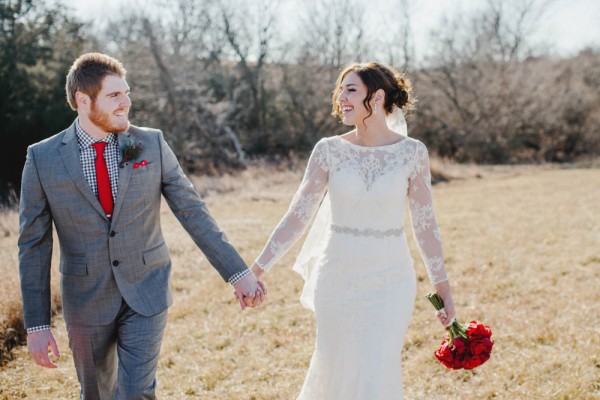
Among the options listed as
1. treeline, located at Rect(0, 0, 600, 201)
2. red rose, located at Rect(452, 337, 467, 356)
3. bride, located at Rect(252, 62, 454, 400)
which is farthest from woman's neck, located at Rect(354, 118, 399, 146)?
treeline, located at Rect(0, 0, 600, 201)

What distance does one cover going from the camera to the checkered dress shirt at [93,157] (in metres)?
2.95

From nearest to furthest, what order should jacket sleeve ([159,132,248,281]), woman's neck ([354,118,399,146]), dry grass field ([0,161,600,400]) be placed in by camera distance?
jacket sleeve ([159,132,248,281])
woman's neck ([354,118,399,146])
dry grass field ([0,161,600,400])

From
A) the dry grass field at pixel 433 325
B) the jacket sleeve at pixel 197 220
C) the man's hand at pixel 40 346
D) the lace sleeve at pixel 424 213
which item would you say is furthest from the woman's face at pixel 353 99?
the dry grass field at pixel 433 325

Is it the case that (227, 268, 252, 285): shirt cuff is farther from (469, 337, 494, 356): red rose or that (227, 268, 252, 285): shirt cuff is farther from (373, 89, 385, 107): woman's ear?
(469, 337, 494, 356): red rose

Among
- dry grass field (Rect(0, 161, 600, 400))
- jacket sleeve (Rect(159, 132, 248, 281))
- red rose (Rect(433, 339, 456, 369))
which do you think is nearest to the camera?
jacket sleeve (Rect(159, 132, 248, 281))

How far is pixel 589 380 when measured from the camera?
4613 millimetres

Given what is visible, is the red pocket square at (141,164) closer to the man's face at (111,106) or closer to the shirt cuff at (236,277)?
the man's face at (111,106)

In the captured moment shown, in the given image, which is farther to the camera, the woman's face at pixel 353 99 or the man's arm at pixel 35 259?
the woman's face at pixel 353 99

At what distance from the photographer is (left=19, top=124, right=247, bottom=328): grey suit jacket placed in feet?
9.48

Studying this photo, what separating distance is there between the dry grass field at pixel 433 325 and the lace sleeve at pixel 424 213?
1644 mm

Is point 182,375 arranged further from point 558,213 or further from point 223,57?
point 223,57

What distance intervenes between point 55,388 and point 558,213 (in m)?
11.9

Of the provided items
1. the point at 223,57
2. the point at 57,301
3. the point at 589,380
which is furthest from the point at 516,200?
the point at 223,57

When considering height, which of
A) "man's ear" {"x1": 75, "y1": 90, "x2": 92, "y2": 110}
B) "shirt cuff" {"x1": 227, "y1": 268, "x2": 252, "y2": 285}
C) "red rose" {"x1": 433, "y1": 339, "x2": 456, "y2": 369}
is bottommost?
"red rose" {"x1": 433, "y1": 339, "x2": 456, "y2": 369}
